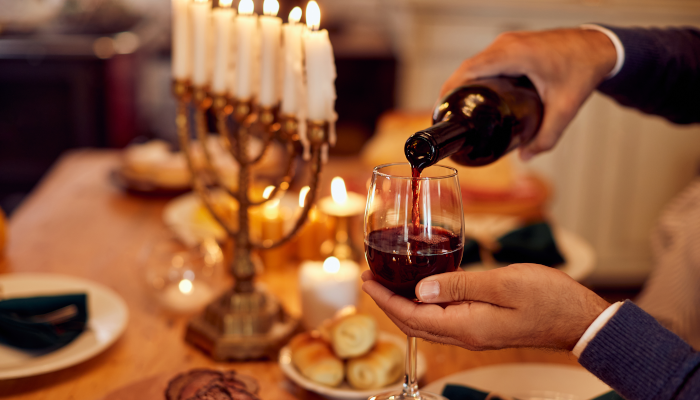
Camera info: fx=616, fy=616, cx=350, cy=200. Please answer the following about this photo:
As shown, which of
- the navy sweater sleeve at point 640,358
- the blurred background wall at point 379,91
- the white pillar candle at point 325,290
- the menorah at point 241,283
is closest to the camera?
the navy sweater sleeve at point 640,358

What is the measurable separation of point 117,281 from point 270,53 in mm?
657

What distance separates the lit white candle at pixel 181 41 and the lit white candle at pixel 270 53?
16 cm

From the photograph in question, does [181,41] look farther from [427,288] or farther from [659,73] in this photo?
[659,73]

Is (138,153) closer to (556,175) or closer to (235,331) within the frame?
(235,331)

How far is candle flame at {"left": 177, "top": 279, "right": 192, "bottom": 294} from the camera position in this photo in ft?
3.82

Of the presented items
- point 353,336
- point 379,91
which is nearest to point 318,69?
point 353,336

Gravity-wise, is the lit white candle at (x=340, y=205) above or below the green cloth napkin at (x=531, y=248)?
above

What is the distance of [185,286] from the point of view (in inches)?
46.3

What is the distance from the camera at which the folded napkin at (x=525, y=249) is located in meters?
1.31

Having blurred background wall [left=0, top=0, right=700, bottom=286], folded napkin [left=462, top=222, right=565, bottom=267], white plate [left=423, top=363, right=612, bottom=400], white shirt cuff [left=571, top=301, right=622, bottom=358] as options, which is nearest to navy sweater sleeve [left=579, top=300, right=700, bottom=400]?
white shirt cuff [left=571, top=301, right=622, bottom=358]

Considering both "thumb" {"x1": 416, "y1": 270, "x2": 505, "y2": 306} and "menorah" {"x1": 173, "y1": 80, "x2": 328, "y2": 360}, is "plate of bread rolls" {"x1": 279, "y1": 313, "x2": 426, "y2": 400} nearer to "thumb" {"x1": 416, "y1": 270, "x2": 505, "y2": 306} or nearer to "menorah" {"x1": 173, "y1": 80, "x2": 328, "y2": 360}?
"menorah" {"x1": 173, "y1": 80, "x2": 328, "y2": 360}

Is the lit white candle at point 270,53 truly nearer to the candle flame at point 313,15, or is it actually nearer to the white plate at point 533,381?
the candle flame at point 313,15

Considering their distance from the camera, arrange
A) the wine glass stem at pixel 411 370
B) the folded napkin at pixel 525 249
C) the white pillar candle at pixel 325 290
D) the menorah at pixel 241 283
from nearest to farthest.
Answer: the wine glass stem at pixel 411 370, the menorah at pixel 241 283, the white pillar candle at pixel 325 290, the folded napkin at pixel 525 249

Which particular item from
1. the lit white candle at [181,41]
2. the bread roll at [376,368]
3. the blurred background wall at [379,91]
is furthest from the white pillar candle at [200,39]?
the blurred background wall at [379,91]
